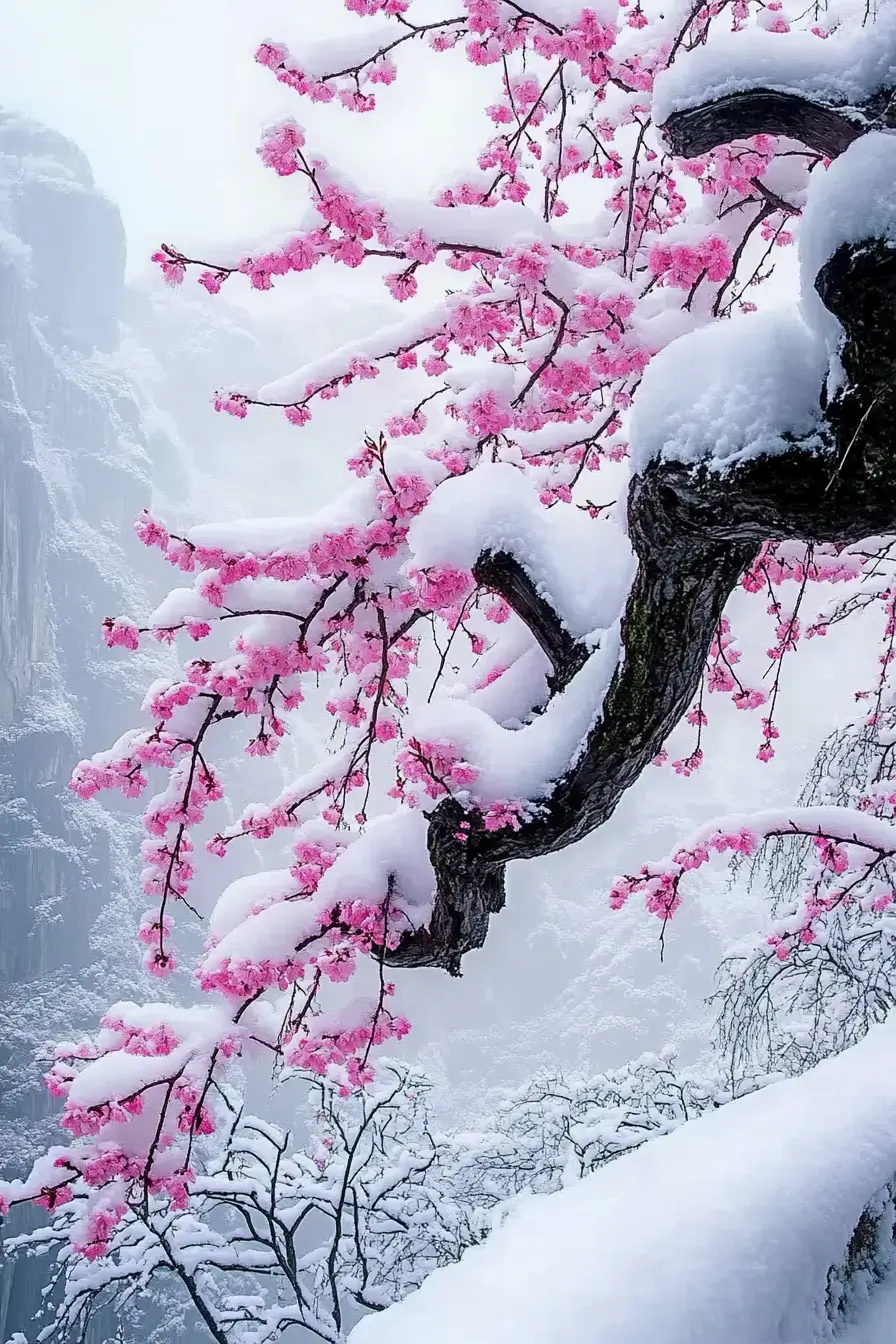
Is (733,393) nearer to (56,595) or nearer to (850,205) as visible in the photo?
(850,205)

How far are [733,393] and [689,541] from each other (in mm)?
333

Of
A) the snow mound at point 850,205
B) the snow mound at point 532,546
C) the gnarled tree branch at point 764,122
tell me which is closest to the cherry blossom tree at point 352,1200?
the snow mound at point 532,546

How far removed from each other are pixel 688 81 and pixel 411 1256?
23.5ft

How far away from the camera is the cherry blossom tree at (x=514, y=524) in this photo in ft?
5.07

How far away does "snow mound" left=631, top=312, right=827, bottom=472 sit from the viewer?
Answer: 149 cm

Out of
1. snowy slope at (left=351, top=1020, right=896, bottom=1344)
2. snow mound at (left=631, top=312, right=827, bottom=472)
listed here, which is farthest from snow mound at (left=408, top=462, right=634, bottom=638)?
snowy slope at (left=351, top=1020, right=896, bottom=1344)

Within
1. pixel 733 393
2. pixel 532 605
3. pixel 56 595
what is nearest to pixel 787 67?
pixel 733 393

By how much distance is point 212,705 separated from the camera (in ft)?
8.82

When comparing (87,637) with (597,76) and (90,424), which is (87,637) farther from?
(597,76)

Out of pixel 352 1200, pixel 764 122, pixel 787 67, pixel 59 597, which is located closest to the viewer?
pixel 787 67

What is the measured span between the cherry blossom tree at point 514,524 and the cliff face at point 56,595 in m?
27.9

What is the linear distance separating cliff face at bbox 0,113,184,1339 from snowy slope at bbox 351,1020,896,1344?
96.0 ft

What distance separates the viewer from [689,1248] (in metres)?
1.20

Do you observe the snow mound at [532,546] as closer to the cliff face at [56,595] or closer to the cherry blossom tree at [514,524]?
the cherry blossom tree at [514,524]
